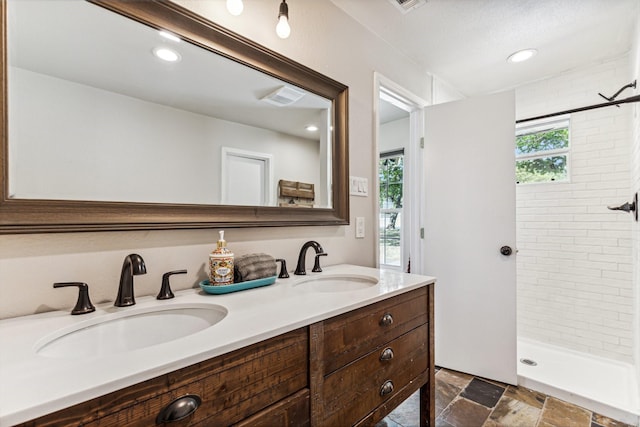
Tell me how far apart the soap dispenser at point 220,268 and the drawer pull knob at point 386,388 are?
675 mm

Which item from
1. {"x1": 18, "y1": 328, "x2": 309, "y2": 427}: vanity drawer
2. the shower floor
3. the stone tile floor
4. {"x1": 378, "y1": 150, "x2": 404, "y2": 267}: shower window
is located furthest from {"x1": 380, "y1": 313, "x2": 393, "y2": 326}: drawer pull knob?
{"x1": 378, "y1": 150, "x2": 404, "y2": 267}: shower window

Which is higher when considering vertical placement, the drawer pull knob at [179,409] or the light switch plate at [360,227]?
the light switch plate at [360,227]

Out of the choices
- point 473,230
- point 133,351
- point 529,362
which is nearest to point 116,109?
point 133,351

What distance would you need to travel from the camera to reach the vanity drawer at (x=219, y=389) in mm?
496

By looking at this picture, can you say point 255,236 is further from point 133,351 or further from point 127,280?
point 133,351

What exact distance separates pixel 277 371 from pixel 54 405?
43 centimetres

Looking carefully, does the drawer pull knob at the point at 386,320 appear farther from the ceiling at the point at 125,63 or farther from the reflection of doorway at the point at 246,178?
the ceiling at the point at 125,63

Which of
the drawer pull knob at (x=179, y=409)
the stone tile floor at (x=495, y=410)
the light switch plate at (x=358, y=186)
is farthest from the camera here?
the light switch plate at (x=358, y=186)

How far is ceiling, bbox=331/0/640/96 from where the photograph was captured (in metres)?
1.68

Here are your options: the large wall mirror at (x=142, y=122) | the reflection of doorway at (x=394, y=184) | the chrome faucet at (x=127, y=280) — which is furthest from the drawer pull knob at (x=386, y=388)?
the reflection of doorway at (x=394, y=184)

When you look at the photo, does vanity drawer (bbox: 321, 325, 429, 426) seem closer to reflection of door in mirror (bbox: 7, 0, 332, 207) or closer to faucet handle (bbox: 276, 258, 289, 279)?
faucet handle (bbox: 276, 258, 289, 279)

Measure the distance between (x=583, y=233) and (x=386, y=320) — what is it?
2340mm

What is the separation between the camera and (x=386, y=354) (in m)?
1.07

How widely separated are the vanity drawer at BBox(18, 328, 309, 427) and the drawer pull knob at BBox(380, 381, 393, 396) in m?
0.40
